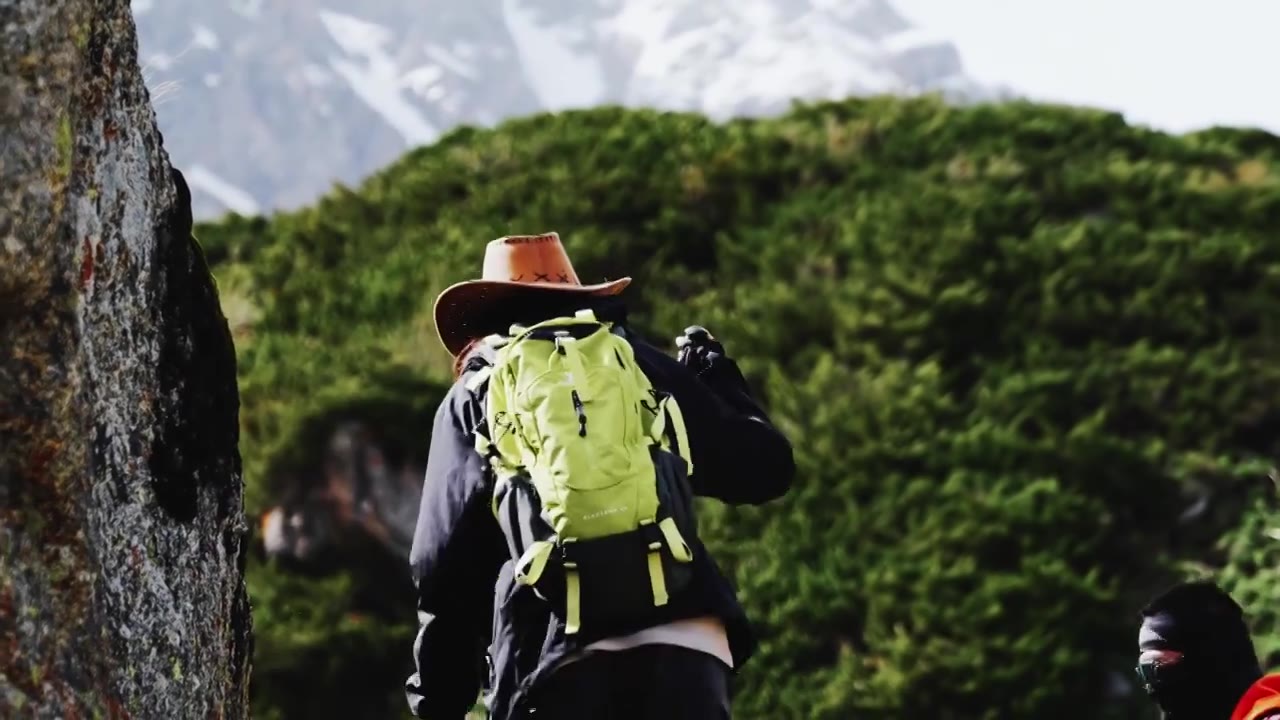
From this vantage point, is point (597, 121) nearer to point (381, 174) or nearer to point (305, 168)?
point (381, 174)

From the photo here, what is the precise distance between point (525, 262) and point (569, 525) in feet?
2.01

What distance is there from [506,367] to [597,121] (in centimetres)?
1099

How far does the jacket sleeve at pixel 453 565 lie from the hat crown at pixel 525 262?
23 centimetres

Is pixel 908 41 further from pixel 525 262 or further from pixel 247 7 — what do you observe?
pixel 525 262

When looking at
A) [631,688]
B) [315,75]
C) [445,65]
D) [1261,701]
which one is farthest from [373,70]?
[1261,701]

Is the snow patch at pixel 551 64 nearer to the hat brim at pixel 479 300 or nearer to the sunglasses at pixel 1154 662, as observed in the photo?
the hat brim at pixel 479 300

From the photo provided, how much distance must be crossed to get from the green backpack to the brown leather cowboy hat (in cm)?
19

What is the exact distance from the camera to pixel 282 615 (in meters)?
9.87

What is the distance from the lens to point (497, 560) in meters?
3.39

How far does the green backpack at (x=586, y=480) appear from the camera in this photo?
10.2ft

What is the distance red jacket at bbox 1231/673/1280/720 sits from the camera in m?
3.09

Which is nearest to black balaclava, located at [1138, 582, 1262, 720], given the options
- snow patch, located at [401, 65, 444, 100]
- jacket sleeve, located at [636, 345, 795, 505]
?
jacket sleeve, located at [636, 345, 795, 505]

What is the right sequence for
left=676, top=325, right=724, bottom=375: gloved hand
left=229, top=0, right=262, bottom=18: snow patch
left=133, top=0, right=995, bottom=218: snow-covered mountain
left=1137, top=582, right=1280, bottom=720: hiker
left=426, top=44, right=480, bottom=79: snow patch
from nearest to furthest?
left=1137, top=582, right=1280, bottom=720: hiker → left=676, top=325, right=724, bottom=375: gloved hand → left=133, top=0, right=995, bottom=218: snow-covered mountain → left=426, top=44, right=480, bottom=79: snow patch → left=229, top=0, right=262, bottom=18: snow patch

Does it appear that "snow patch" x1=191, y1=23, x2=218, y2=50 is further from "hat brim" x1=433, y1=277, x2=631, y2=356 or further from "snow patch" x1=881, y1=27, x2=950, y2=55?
"hat brim" x1=433, y1=277, x2=631, y2=356
